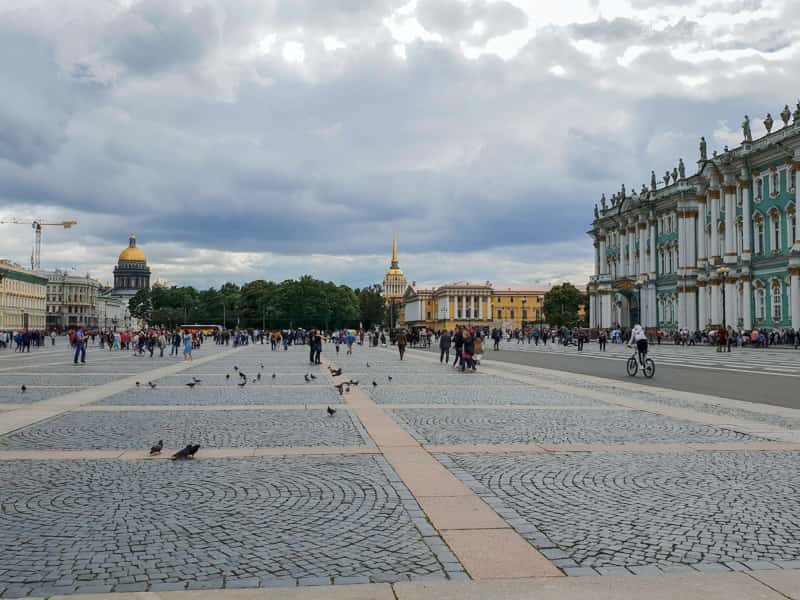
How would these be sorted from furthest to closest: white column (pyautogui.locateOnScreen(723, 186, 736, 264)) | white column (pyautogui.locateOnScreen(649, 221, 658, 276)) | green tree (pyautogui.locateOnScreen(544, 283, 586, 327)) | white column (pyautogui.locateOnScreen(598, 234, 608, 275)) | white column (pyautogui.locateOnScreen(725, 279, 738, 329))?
green tree (pyautogui.locateOnScreen(544, 283, 586, 327))
white column (pyautogui.locateOnScreen(598, 234, 608, 275))
white column (pyautogui.locateOnScreen(649, 221, 658, 276))
white column (pyautogui.locateOnScreen(723, 186, 736, 264))
white column (pyautogui.locateOnScreen(725, 279, 738, 329))

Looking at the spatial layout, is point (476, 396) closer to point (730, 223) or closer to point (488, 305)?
point (730, 223)

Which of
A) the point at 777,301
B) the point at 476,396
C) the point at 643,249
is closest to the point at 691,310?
the point at 643,249

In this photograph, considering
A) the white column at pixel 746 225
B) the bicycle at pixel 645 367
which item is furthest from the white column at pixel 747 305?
the bicycle at pixel 645 367

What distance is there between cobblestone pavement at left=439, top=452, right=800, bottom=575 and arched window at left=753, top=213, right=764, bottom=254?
199 ft

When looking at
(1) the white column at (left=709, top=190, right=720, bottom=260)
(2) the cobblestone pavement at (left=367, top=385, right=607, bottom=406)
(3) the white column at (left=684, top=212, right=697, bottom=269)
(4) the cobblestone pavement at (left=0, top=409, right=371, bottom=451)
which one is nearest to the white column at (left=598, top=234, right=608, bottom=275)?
(3) the white column at (left=684, top=212, right=697, bottom=269)

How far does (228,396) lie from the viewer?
17.6 metres

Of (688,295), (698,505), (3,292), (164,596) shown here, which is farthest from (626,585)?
(3,292)

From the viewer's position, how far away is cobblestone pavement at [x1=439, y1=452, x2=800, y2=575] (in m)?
5.40

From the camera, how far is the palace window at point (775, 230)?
2413 inches

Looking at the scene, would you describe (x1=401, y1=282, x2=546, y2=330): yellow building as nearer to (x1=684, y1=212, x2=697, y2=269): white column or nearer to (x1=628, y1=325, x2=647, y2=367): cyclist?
(x1=684, y1=212, x2=697, y2=269): white column

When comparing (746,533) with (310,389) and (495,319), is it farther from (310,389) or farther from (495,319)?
(495,319)

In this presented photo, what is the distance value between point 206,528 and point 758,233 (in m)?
67.3

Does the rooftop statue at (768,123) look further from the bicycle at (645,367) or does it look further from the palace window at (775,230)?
the bicycle at (645,367)

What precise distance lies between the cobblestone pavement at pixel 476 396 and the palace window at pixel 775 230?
163ft
